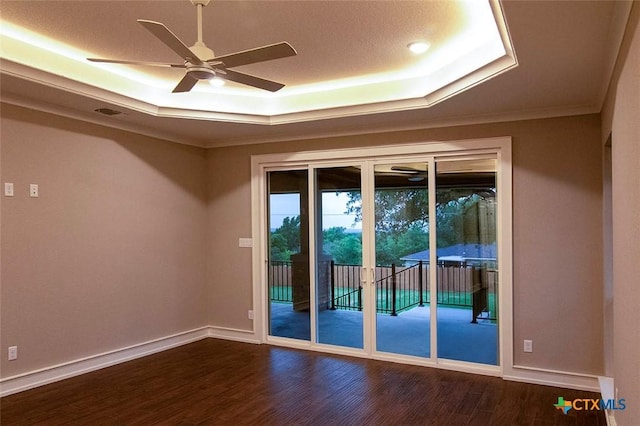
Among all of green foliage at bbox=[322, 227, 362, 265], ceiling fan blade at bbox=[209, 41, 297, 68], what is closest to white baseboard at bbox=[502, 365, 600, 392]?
green foliage at bbox=[322, 227, 362, 265]

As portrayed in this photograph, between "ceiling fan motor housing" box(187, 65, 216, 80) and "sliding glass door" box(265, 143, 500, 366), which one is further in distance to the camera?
"sliding glass door" box(265, 143, 500, 366)

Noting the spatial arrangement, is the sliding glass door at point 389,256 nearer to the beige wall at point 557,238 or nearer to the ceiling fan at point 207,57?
the beige wall at point 557,238

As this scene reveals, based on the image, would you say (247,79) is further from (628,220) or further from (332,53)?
(628,220)

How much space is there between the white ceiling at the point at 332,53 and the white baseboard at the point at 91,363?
2331 millimetres

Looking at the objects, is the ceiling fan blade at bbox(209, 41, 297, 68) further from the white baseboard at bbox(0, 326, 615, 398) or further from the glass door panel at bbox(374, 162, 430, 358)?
the white baseboard at bbox(0, 326, 615, 398)

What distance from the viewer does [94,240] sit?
450 cm

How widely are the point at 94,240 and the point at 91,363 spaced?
1200 millimetres

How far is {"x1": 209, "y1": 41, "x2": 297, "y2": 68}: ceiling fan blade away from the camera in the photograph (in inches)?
91.8

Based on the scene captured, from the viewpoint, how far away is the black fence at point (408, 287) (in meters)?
4.50

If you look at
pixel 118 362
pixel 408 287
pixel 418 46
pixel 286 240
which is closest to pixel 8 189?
pixel 118 362

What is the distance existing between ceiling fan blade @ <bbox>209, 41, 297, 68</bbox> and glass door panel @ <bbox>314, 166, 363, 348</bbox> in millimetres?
2679

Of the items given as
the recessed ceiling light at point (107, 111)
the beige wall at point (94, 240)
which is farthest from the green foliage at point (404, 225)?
the recessed ceiling light at point (107, 111)

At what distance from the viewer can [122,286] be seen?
188 inches

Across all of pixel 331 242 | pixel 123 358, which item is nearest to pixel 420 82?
pixel 331 242
